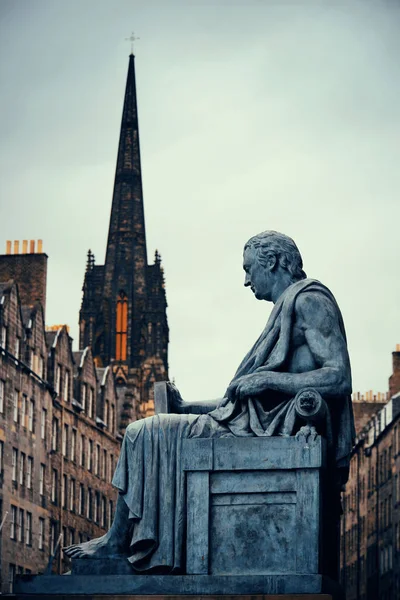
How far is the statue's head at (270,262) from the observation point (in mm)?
12750

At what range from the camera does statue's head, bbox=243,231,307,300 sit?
1275 cm

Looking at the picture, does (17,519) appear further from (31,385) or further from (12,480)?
(31,385)

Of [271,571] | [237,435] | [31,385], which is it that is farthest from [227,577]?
[31,385]

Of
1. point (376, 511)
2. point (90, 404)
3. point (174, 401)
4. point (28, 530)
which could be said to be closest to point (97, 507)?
point (90, 404)

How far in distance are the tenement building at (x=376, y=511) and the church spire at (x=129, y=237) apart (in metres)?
26.5

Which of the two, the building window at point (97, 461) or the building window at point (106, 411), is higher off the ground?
the building window at point (106, 411)

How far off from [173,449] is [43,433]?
66794mm

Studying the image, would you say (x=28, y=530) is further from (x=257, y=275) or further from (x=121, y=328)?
(x=121, y=328)

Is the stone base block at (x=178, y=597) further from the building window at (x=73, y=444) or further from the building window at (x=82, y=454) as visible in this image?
the building window at (x=82, y=454)

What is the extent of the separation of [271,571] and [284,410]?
1.21 m

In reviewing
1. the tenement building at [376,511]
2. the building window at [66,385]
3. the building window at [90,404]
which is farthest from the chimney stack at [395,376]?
the building window at [66,385]

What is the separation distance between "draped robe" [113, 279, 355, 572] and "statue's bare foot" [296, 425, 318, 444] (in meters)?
0.13

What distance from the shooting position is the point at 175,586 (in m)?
11.5

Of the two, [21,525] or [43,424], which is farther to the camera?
[43,424]
